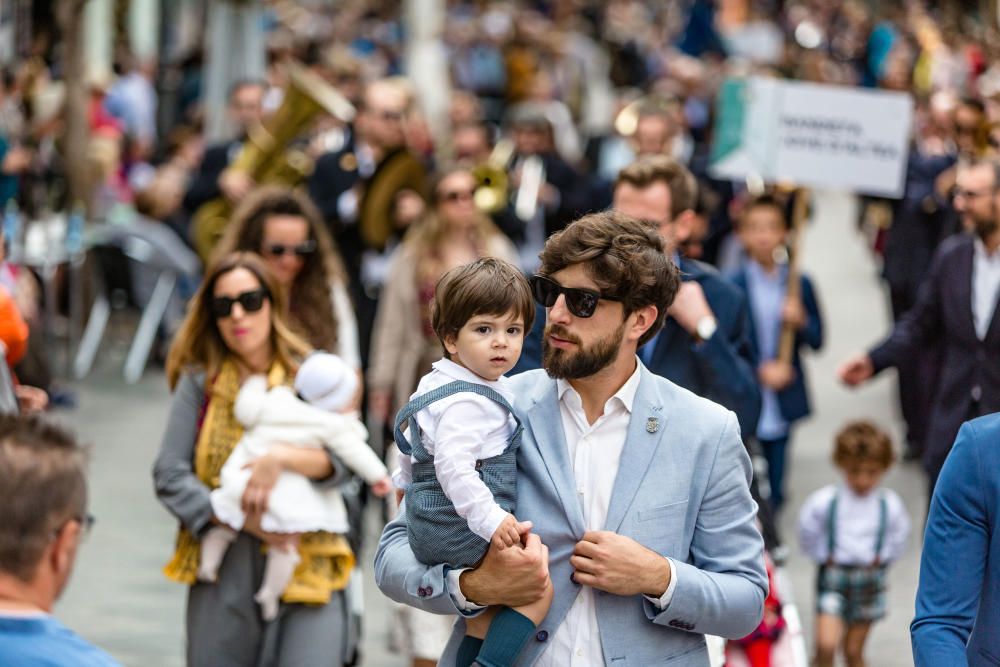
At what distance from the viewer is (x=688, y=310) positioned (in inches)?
204

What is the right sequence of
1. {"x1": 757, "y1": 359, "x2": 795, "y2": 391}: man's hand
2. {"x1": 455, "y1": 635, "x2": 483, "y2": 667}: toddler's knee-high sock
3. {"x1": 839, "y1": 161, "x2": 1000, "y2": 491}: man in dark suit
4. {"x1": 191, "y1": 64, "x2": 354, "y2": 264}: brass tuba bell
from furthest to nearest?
{"x1": 191, "y1": 64, "x2": 354, "y2": 264}: brass tuba bell < {"x1": 757, "y1": 359, "x2": 795, "y2": 391}: man's hand < {"x1": 839, "y1": 161, "x2": 1000, "y2": 491}: man in dark suit < {"x1": 455, "y1": 635, "x2": 483, "y2": 667}: toddler's knee-high sock

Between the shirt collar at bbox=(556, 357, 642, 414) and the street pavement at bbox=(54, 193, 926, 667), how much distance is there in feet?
5.54

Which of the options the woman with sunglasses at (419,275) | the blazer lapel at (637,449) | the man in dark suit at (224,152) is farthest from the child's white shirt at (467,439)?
the man in dark suit at (224,152)

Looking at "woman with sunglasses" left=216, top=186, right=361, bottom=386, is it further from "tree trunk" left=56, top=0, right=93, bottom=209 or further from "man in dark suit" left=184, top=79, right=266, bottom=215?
"tree trunk" left=56, top=0, right=93, bottom=209

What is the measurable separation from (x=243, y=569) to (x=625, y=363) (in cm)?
190

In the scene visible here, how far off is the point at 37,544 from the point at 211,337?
2.63m

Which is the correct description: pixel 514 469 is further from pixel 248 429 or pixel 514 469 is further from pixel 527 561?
pixel 248 429

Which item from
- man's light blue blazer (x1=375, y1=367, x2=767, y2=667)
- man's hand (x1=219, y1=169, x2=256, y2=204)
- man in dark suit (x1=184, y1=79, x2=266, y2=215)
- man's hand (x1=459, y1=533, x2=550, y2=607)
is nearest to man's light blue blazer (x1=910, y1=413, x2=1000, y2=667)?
man's light blue blazer (x1=375, y1=367, x2=767, y2=667)

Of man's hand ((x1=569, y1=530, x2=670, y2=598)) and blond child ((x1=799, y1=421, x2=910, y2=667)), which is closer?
man's hand ((x1=569, y1=530, x2=670, y2=598))

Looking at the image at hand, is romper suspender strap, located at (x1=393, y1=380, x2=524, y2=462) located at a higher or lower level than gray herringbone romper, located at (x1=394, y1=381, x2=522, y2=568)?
higher

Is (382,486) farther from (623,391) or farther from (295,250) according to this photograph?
(623,391)

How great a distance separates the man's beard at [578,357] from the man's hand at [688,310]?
144 centimetres

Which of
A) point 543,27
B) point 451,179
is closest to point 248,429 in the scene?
point 451,179

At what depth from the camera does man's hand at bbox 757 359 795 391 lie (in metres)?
8.99
